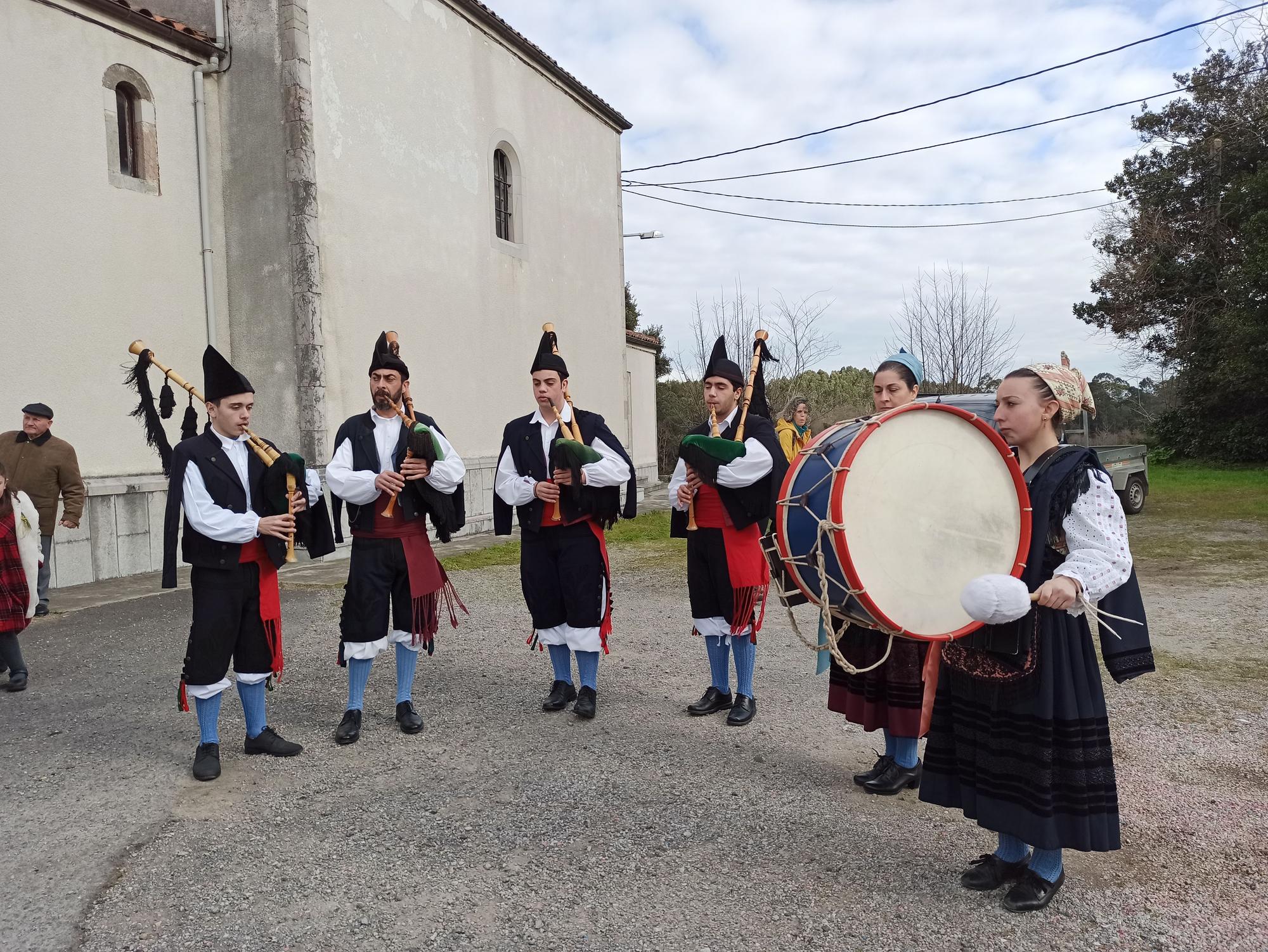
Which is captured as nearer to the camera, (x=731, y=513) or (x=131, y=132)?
(x=731, y=513)

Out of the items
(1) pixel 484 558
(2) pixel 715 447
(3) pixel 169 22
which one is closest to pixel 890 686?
(2) pixel 715 447

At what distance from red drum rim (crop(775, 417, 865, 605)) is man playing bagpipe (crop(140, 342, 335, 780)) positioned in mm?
2076

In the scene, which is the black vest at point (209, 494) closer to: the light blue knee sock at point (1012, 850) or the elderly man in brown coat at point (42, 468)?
the light blue knee sock at point (1012, 850)

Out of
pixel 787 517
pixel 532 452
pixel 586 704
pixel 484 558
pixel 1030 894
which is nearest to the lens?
pixel 1030 894

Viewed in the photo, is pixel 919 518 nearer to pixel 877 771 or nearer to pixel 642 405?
pixel 877 771

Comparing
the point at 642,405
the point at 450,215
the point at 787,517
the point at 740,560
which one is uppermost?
the point at 450,215

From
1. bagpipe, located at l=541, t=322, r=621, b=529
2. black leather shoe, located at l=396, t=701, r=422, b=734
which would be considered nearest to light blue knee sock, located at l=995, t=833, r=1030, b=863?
bagpipe, located at l=541, t=322, r=621, b=529

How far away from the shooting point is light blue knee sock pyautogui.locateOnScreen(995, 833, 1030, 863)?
2.64 meters

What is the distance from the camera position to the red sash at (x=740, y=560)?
4.17 meters

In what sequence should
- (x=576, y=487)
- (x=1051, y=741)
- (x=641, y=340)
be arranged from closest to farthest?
1. (x=1051, y=741)
2. (x=576, y=487)
3. (x=641, y=340)

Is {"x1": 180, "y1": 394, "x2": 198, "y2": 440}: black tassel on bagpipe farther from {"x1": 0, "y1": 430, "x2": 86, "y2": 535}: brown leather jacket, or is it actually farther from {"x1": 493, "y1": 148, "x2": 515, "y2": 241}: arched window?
{"x1": 493, "y1": 148, "x2": 515, "y2": 241}: arched window

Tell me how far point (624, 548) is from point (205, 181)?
623cm

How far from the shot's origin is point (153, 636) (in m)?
6.29

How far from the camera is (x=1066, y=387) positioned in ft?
8.39
